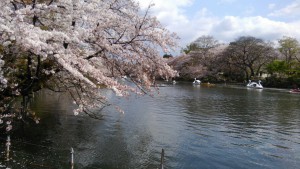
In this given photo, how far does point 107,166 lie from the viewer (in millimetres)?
11578

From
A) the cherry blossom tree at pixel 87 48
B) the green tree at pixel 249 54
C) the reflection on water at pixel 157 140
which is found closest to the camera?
the cherry blossom tree at pixel 87 48

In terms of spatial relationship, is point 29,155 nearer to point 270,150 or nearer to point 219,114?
point 270,150

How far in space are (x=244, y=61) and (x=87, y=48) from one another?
233 ft

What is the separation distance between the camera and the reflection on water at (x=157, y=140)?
1229cm

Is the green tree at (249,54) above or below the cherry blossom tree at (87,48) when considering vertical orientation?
above

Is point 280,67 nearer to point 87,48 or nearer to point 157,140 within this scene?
point 157,140

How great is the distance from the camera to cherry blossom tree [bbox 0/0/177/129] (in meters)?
9.80

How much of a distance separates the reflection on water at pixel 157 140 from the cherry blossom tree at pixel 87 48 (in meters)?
2.20

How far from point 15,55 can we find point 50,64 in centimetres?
150

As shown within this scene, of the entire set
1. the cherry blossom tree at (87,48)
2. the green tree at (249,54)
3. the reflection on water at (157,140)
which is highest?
the green tree at (249,54)

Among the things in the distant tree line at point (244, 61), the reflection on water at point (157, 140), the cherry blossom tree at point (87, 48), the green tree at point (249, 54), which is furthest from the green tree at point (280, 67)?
the cherry blossom tree at point (87, 48)

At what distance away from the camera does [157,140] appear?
15922mm

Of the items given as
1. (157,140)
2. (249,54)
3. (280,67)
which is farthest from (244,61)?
(157,140)

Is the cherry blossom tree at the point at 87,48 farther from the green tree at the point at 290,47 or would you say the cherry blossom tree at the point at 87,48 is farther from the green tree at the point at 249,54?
the green tree at the point at 249,54
